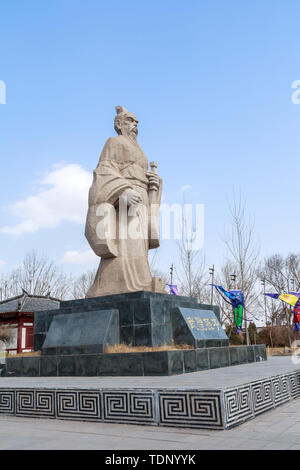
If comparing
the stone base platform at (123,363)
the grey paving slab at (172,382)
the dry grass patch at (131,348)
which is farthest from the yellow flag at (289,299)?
the grey paving slab at (172,382)

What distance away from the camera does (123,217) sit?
7211 mm

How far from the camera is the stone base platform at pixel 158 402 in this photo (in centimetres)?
292

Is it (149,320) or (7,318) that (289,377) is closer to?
(149,320)

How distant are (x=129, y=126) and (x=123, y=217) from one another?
6.51ft

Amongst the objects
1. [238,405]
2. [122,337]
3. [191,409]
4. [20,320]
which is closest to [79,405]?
[191,409]

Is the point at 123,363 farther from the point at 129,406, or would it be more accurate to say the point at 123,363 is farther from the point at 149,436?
the point at 149,436

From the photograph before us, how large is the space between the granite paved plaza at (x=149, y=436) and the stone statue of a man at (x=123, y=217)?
3.53m

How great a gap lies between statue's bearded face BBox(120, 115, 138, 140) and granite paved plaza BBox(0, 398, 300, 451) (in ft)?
19.0

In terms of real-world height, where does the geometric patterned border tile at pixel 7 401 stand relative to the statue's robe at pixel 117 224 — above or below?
below

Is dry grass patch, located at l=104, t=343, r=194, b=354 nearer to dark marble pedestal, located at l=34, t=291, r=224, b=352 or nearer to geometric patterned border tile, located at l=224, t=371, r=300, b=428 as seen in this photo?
dark marble pedestal, located at l=34, t=291, r=224, b=352

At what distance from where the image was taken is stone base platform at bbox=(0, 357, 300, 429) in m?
2.92

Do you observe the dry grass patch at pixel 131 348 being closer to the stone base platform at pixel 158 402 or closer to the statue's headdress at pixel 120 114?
the stone base platform at pixel 158 402

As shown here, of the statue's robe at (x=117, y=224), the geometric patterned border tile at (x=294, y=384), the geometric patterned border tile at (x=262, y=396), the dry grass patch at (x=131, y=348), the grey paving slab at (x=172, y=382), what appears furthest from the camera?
the statue's robe at (x=117, y=224)

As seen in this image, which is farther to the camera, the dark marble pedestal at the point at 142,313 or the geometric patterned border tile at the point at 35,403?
the dark marble pedestal at the point at 142,313
